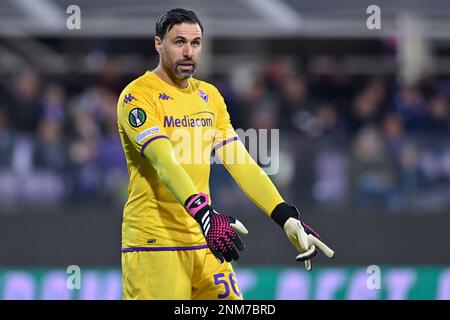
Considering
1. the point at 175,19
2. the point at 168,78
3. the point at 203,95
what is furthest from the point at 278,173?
the point at 175,19

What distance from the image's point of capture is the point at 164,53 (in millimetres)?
6242

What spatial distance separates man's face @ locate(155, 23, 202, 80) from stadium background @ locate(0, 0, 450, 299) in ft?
18.1

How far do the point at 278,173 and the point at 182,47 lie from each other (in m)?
5.72

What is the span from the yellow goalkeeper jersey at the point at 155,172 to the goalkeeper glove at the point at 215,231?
0.52 m

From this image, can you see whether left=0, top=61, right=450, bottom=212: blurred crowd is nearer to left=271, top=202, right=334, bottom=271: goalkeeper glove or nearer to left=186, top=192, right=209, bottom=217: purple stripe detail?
left=271, top=202, right=334, bottom=271: goalkeeper glove

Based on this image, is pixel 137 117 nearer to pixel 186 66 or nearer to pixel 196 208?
pixel 186 66

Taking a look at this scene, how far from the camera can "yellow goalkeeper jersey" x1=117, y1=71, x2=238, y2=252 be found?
6.22 m

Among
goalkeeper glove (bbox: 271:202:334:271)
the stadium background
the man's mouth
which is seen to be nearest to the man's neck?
the man's mouth

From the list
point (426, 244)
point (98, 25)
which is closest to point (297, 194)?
point (426, 244)

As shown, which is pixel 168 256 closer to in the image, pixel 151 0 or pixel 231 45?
pixel 151 0

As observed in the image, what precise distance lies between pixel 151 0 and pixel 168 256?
325 inches

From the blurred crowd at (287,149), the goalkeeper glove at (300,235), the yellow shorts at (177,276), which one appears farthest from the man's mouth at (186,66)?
the blurred crowd at (287,149)

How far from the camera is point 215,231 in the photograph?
570 centimetres

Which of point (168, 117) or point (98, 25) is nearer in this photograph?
point (168, 117)
